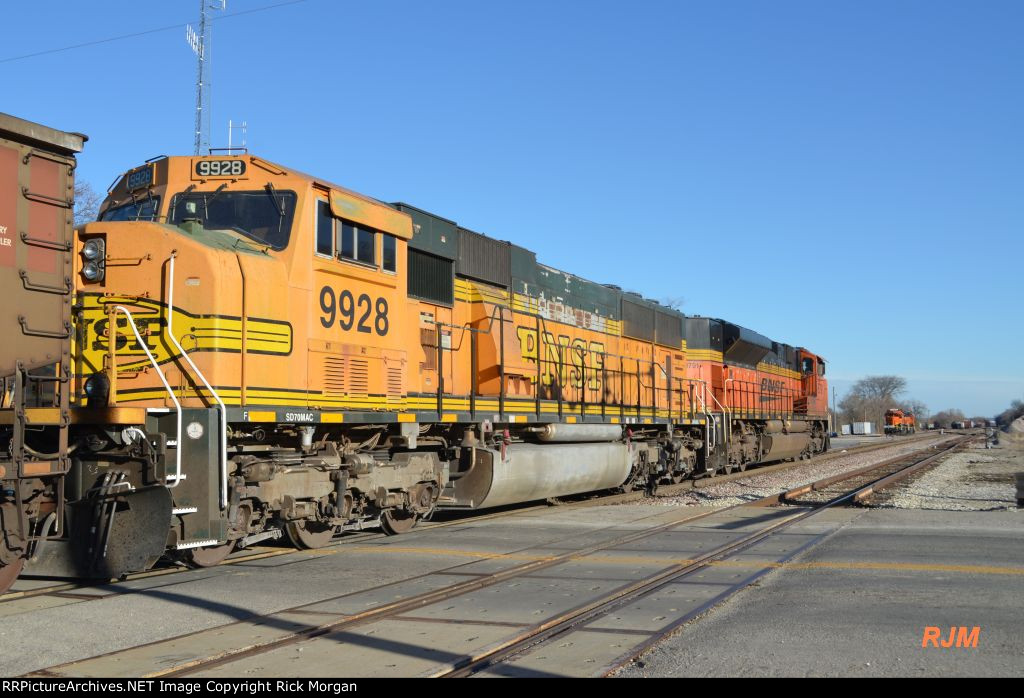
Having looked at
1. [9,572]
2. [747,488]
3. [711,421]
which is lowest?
[747,488]

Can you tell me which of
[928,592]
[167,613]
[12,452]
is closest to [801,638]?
[928,592]

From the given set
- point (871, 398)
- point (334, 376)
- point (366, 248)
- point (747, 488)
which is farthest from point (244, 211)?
point (871, 398)

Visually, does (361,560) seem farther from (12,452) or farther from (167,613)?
(12,452)

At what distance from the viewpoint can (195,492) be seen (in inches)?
309

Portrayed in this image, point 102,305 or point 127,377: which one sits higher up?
point 102,305

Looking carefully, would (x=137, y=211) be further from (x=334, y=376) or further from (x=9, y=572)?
(x=9, y=572)

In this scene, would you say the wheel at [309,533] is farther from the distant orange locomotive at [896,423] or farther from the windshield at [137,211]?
the distant orange locomotive at [896,423]

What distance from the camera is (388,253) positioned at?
34.4 ft

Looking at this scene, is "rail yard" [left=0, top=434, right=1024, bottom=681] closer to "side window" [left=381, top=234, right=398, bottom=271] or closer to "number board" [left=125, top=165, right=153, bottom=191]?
"side window" [left=381, top=234, right=398, bottom=271]

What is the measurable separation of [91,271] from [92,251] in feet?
0.65

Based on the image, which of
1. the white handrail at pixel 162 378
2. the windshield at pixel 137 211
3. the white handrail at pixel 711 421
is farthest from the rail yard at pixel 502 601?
the white handrail at pixel 711 421

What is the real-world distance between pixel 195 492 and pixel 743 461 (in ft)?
65.2

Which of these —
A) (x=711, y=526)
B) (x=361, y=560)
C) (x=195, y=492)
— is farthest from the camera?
(x=711, y=526)

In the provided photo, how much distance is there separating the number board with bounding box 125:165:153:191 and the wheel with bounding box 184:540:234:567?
379 centimetres
